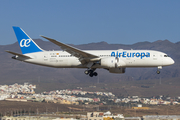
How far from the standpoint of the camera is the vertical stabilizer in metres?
59.2

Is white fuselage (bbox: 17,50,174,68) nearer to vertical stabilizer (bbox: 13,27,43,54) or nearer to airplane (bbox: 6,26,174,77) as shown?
airplane (bbox: 6,26,174,77)

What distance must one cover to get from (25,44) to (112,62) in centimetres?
1699

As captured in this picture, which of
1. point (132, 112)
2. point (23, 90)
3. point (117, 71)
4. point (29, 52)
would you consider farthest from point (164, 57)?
point (23, 90)

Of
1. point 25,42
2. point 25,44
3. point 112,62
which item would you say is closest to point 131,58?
point 112,62

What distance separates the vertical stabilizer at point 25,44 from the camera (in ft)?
194

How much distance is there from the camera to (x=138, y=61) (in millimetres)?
53031

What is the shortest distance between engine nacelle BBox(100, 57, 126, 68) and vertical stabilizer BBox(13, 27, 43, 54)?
12955mm

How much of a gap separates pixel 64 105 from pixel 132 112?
2780 centimetres

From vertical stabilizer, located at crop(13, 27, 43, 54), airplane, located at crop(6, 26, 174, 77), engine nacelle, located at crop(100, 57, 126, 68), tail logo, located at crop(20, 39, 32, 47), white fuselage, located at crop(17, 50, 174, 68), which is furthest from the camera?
tail logo, located at crop(20, 39, 32, 47)

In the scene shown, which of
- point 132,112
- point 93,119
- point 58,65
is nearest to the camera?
point 58,65

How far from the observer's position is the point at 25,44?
5966 centimetres

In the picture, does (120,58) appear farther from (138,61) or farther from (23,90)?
(23,90)

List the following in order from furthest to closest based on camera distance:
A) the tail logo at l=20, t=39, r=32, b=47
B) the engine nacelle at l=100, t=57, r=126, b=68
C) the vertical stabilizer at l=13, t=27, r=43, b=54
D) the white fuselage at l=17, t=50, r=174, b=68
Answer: the tail logo at l=20, t=39, r=32, b=47, the vertical stabilizer at l=13, t=27, r=43, b=54, the white fuselage at l=17, t=50, r=174, b=68, the engine nacelle at l=100, t=57, r=126, b=68

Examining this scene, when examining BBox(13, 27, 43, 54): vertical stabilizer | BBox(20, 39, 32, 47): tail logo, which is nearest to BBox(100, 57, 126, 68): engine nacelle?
BBox(13, 27, 43, 54): vertical stabilizer
